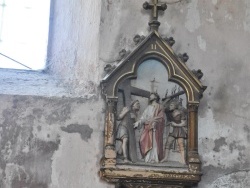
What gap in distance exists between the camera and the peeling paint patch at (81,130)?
11.7 feet

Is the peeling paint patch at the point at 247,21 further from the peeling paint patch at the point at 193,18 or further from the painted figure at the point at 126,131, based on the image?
the painted figure at the point at 126,131

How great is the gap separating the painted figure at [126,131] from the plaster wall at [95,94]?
11 cm

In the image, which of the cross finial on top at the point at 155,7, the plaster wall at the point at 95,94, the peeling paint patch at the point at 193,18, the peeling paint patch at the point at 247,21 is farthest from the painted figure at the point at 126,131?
the peeling paint patch at the point at 247,21

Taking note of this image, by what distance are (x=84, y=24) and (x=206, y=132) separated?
876 millimetres

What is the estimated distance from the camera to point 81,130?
11.8 ft

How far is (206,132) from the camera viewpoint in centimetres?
371

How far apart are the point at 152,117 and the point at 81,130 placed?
37 centimetres

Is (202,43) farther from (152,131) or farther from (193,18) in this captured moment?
(152,131)

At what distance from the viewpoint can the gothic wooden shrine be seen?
11.5ft

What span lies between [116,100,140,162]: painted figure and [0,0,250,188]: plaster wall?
0.35 feet

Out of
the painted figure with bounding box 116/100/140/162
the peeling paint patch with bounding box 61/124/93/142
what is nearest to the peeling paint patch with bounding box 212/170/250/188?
the painted figure with bounding box 116/100/140/162

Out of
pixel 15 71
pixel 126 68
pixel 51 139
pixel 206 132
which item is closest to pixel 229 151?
pixel 206 132

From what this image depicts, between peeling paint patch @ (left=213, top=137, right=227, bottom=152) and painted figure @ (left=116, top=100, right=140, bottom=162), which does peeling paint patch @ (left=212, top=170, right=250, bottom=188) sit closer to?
peeling paint patch @ (left=213, top=137, right=227, bottom=152)

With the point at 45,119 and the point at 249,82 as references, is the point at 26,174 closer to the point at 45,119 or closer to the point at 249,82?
the point at 45,119
